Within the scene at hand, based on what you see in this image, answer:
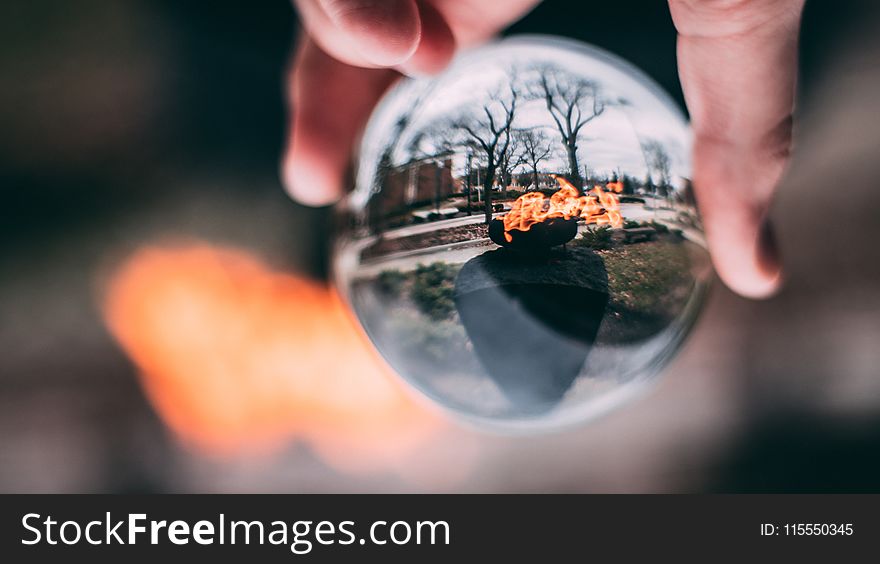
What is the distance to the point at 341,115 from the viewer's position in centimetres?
119

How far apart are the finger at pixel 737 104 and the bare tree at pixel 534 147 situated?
0.28m

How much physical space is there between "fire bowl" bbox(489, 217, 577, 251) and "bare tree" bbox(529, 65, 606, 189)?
41 mm

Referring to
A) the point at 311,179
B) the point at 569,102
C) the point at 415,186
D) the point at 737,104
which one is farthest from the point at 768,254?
the point at 311,179

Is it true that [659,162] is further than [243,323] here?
No

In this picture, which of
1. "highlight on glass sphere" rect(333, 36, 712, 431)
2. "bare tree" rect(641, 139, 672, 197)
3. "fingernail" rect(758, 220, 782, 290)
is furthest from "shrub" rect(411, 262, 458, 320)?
"fingernail" rect(758, 220, 782, 290)

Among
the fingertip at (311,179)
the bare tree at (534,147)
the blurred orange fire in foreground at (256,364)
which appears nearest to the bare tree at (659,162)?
the bare tree at (534,147)

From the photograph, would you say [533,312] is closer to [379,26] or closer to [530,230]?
[530,230]

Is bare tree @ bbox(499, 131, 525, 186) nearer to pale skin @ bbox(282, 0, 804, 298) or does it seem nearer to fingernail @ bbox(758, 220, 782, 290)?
pale skin @ bbox(282, 0, 804, 298)

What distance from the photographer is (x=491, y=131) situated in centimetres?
65

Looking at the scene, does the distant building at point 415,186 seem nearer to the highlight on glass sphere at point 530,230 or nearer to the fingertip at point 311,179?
the highlight on glass sphere at point 530,230

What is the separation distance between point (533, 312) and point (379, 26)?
0.40m

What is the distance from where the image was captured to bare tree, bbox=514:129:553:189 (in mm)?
624
